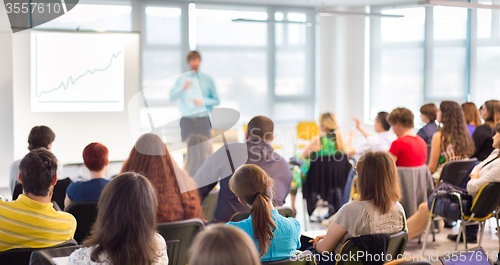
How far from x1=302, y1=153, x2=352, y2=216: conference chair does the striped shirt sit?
3.13m

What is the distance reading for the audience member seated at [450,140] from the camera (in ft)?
14.8

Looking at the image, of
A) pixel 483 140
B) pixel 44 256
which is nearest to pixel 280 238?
pixel 44 256

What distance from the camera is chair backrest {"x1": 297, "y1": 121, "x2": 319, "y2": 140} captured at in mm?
7930

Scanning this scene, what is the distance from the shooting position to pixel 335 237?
2375mm

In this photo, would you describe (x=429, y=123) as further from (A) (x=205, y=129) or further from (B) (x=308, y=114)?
(B) (x=308, y=114)

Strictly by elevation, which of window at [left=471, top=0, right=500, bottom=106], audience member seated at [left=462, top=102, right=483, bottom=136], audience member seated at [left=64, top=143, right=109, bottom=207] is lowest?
audience member seated at [left=64, top=143, right=109, bottom=207]

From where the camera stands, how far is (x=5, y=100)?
629 cm

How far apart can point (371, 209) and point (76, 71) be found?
494cm

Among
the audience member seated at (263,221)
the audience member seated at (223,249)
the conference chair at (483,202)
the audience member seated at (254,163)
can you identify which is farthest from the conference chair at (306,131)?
the audience member seated at (223,249)

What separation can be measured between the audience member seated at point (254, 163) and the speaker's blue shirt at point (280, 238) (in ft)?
4.02

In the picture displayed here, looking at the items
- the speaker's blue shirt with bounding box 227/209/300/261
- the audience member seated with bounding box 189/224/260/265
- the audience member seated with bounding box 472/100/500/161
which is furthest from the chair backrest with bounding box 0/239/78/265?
the audience member seated with bounding box 472/100/500/161

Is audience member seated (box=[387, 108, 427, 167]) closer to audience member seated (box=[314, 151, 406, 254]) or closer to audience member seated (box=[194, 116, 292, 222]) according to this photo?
audience member seated (box=[194, 116, 292, 222])

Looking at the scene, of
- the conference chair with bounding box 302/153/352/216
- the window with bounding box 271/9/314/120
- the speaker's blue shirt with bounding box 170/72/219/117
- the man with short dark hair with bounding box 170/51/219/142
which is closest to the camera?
the man with short dark hair with bounding box 170/51/219/142

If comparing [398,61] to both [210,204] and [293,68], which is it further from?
[210,204]
